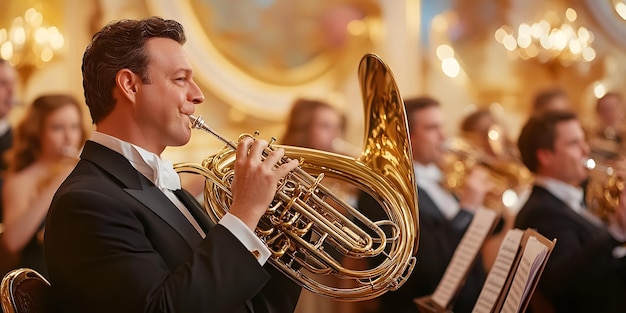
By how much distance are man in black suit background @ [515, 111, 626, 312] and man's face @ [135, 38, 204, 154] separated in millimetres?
2085

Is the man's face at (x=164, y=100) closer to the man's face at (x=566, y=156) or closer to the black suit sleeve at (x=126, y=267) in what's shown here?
the black suit sleeve at (x=126, y=267)

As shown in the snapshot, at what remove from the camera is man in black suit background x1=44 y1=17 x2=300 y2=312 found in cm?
185

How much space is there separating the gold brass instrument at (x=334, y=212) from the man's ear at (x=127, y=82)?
0.17 m

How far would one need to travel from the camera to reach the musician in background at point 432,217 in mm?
4102

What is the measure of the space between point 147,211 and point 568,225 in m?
2.47

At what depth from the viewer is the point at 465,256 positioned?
10.7ft

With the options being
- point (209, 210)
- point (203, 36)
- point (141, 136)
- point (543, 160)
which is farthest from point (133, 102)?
point (203, 36)

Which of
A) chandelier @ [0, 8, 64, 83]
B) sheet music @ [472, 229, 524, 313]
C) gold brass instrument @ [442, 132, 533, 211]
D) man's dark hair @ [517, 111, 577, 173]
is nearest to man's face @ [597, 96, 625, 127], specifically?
gold brass instrument @ [442, 132, 533, 211]

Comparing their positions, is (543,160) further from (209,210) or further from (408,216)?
(209,210)

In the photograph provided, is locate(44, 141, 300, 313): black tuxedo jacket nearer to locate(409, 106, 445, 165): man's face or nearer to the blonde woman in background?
the blonde woman in background

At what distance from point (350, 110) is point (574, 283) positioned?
408 centimetres

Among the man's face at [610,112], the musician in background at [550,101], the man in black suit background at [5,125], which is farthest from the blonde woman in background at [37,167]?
the man's face at [610,112]

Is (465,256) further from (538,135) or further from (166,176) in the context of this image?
(166,176)

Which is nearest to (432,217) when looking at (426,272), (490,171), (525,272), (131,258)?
(426,272)
